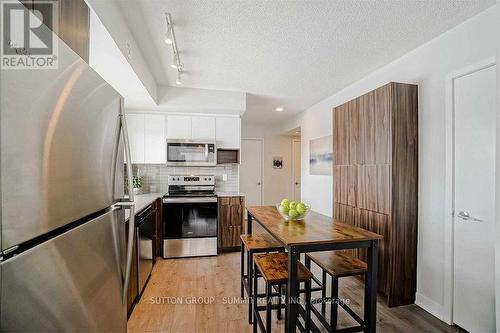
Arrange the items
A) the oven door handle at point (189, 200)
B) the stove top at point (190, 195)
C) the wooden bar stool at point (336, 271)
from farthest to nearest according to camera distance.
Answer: the stove top at point (190, 195) → the oven door handle at point (189, 200) → the wooden bar stool at point (336, 271)

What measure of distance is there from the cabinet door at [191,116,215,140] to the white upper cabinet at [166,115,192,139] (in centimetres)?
8

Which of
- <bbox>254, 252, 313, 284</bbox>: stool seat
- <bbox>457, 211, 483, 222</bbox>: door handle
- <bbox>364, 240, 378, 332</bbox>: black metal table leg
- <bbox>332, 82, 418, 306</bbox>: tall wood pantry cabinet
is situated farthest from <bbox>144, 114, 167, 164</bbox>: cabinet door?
<bbox>457, 211, 483, 222</bbox>: door handle

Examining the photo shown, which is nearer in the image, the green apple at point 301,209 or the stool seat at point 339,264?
the stool seat at point 339,264

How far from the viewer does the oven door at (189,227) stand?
3352mm

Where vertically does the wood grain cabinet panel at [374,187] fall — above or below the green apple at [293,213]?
above

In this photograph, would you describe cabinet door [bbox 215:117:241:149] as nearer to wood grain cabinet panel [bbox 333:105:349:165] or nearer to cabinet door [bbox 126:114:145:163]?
cabinet door [bbox 126:114:145:163]

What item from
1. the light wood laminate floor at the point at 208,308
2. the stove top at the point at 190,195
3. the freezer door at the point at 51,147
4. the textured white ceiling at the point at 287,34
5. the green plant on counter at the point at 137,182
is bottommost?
the light wood laminate floor at the point at 208,308

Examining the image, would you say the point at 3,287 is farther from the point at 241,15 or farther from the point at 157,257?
the point at 157,257

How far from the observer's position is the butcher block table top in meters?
1.50

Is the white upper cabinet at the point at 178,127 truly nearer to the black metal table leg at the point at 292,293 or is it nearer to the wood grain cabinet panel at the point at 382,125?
the wood grain cabinet panel at the point at 382,125

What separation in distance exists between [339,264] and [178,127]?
120 inches

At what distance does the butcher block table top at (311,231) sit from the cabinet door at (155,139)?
2245 mm

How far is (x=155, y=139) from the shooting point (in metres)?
3.72

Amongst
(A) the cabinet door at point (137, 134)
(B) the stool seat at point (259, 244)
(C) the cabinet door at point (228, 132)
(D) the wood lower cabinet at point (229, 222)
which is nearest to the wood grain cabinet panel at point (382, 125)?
(B) the stool seat at point (259, 244)
